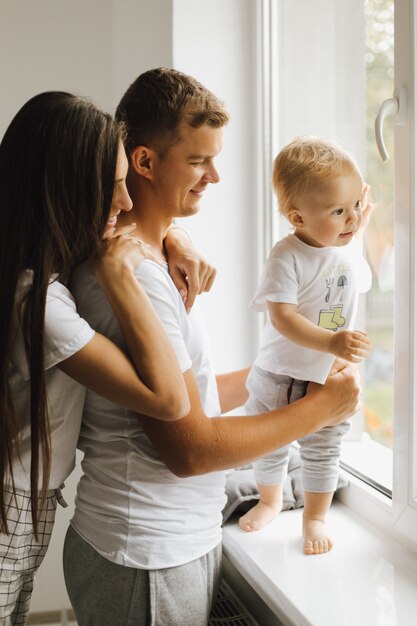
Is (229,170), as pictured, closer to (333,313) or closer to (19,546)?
(333,313)

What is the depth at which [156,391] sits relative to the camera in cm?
112

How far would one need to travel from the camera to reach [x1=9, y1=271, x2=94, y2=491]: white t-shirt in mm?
1102

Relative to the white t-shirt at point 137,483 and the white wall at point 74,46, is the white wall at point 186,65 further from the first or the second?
the white t-shirt at point 137,483

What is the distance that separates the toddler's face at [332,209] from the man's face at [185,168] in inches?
7.5

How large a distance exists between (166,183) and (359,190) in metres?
0.36

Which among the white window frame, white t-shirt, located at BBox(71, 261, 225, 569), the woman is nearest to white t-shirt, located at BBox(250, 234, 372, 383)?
the white window frame

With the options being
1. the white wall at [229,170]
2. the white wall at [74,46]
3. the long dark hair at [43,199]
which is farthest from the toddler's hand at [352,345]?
the white wall at [74,46]

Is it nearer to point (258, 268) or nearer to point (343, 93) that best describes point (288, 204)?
point (343, 93)

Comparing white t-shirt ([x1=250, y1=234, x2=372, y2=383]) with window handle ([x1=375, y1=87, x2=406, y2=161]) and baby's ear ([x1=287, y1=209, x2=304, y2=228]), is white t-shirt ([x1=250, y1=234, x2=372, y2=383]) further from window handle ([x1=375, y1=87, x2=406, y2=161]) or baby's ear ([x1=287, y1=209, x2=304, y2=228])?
window handle ([x1=375, y1=87, x2=406, y2=161])

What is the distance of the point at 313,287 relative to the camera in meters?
1.44

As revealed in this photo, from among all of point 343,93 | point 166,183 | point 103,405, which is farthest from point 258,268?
point 103,405

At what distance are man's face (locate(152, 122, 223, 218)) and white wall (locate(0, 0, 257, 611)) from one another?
731 mm

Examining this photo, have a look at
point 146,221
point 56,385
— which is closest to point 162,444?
point 56,385

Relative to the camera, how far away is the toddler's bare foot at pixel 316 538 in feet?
4.88
